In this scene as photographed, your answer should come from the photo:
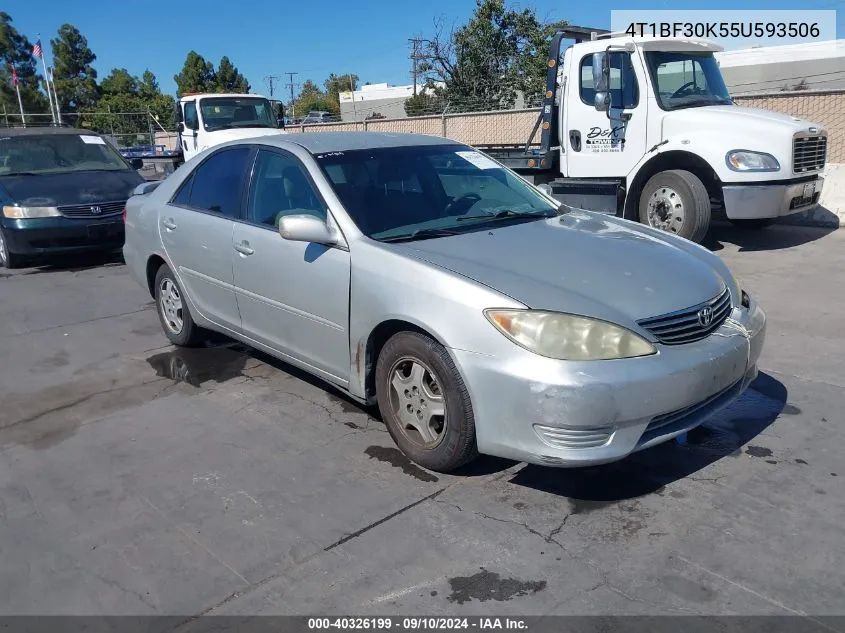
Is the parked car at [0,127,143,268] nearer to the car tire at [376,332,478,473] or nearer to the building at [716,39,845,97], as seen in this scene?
the car tire at [376,332,478,473]

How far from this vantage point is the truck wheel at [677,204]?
8.20m

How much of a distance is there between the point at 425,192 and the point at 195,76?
61317 millimetres

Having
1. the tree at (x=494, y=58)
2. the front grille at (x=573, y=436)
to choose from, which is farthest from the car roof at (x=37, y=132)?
the tree at (x=494, y=58)

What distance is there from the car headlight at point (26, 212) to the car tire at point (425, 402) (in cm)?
698

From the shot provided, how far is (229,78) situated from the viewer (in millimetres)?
64312

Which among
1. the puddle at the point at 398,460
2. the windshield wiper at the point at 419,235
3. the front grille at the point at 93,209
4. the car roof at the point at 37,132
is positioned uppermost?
the car roof at the point at 37,132

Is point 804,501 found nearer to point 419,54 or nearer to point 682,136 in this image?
point 682,136

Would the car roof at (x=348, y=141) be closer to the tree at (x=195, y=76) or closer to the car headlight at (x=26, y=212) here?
the car headlight at (x=26, y=212)

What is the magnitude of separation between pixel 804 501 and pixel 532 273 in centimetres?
160

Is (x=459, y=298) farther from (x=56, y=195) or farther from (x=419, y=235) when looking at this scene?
(x=56, y=195)

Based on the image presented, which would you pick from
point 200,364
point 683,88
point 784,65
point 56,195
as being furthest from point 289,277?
point 784,65

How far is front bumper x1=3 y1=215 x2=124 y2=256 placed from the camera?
877 cm

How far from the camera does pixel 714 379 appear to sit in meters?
3.21

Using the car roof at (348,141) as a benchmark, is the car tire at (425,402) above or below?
below
